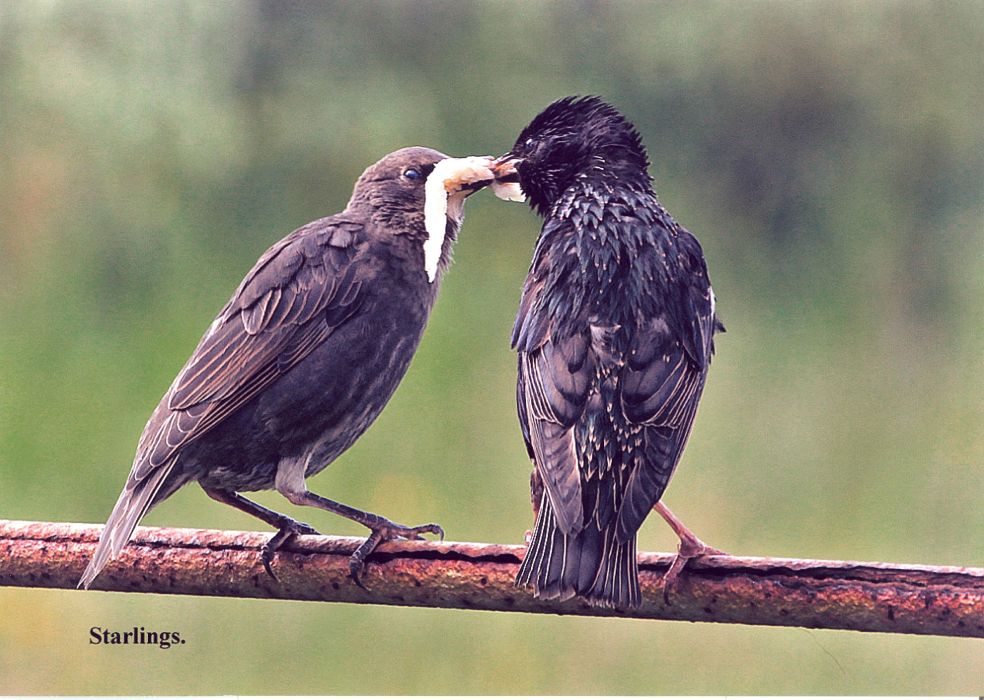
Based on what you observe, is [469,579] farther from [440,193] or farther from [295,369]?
[440,193]

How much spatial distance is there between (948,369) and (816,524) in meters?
0.60

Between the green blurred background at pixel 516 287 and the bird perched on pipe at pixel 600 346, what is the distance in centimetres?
34

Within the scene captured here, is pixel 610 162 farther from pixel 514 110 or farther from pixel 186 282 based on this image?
pixel 186 282

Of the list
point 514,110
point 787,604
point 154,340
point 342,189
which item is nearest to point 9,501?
point 154,340

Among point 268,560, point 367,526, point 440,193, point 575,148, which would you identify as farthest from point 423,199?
point 268,560

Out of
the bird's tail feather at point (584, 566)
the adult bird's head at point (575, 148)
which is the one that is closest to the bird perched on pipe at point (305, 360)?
the adult bird's head at point (575, 148)

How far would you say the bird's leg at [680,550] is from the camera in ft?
9.38

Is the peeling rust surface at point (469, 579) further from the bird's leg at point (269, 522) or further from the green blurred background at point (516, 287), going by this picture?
the green blurred background at point (516, 287)

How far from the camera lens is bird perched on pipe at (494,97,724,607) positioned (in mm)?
2707

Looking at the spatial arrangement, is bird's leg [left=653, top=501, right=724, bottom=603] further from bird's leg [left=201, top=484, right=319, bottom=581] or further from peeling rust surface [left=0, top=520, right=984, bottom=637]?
bird's leg [left=201, top=484, right=319, bottom=581]

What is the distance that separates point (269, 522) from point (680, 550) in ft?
3.55

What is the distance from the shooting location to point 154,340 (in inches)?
146

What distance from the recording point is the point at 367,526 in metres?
3.18

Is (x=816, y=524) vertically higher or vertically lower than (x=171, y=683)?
higher
